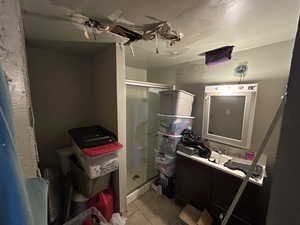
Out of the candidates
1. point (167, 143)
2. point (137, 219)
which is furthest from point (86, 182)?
point (167, 143)

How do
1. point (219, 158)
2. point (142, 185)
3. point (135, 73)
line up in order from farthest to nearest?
point (135, 73), point (142, 185), point (219, 158)

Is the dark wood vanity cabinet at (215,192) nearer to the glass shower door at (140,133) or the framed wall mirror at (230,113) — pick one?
the framed wall mirror at (230,113)

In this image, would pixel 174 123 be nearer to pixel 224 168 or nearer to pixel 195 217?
pixel 224 168

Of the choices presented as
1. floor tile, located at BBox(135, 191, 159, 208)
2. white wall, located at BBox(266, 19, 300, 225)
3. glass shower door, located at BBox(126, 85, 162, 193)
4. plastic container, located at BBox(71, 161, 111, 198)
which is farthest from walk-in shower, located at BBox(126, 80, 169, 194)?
white wall, located at BBox(266, 19, 300, 225)

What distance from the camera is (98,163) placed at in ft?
3.84

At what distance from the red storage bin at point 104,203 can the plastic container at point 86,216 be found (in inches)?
2.4

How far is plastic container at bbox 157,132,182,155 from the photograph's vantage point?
1749 millimetres

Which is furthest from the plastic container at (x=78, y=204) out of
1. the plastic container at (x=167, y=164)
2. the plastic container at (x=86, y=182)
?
the plastic container at (x=167, y=164)

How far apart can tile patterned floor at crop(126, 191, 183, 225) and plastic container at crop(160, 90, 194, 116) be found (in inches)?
50.2

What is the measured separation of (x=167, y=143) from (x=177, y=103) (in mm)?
591

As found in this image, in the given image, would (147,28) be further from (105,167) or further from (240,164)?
(240,164)

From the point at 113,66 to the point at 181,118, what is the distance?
111 centimetres

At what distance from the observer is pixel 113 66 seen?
1.31 metres

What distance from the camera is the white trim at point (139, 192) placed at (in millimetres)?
1818
